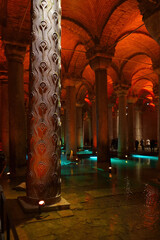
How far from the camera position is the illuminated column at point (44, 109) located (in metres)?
4.28

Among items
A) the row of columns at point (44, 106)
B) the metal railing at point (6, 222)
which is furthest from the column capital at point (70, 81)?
the metal railing at point (6, 222)

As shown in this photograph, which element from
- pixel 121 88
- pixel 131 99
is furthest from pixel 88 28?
pixel 131 99

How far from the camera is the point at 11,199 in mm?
5250

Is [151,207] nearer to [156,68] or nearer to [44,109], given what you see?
[44,109]

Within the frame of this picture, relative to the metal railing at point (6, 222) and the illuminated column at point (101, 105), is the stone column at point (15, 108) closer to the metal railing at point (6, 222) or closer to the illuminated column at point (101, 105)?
the illuminated column at point (101, 105)

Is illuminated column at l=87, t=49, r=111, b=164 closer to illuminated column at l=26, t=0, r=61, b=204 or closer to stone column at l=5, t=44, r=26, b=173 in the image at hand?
stone column at l=5, t=44, r=26, b=173

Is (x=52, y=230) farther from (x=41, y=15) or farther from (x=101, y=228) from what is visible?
(x=41, y=15)

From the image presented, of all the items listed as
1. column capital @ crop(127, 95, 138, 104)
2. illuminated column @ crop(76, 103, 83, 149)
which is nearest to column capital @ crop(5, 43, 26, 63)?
column capital @ crop(127, 95, 138, 104)

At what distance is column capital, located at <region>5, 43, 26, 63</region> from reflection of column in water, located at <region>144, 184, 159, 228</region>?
6658 millimetres

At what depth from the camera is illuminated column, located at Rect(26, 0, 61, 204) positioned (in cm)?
428

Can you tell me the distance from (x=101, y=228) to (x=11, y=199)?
100 inches

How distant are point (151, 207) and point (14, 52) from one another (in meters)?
7.28

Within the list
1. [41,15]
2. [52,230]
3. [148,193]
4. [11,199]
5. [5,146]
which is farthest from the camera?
[5,146]

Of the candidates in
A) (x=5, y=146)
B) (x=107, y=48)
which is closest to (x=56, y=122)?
(x=107, y=48)
